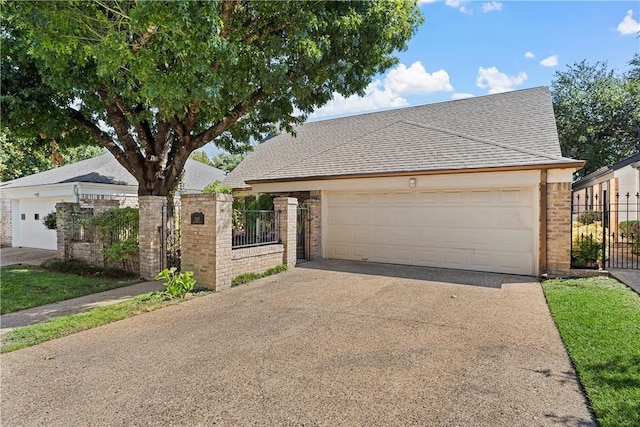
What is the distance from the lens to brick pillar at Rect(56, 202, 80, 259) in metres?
11.1

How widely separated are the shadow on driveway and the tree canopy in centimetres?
476

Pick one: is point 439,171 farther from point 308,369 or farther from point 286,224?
point 308,369

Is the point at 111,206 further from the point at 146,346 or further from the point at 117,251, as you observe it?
the point at 146,346

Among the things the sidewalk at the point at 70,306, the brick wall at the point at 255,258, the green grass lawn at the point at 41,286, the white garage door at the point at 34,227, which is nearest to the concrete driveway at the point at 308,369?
the sidewalk at the point at 70,306

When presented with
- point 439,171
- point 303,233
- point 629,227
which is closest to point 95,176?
point 303,233

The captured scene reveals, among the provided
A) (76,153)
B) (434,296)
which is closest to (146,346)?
(434,296)

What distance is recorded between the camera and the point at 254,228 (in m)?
9.30

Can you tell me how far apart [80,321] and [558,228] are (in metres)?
10.1

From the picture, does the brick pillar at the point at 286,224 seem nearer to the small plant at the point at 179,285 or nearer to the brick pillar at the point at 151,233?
the brick pillar at the point at 151,233

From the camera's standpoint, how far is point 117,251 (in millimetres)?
9273

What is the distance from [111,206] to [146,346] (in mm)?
7266

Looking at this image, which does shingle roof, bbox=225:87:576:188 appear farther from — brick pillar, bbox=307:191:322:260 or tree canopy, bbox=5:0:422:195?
tree canopy, bbox=5:0:422:195

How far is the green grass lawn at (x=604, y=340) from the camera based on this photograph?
3.09 meters

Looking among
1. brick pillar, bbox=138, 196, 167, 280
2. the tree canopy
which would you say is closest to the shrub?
the tree canopy
